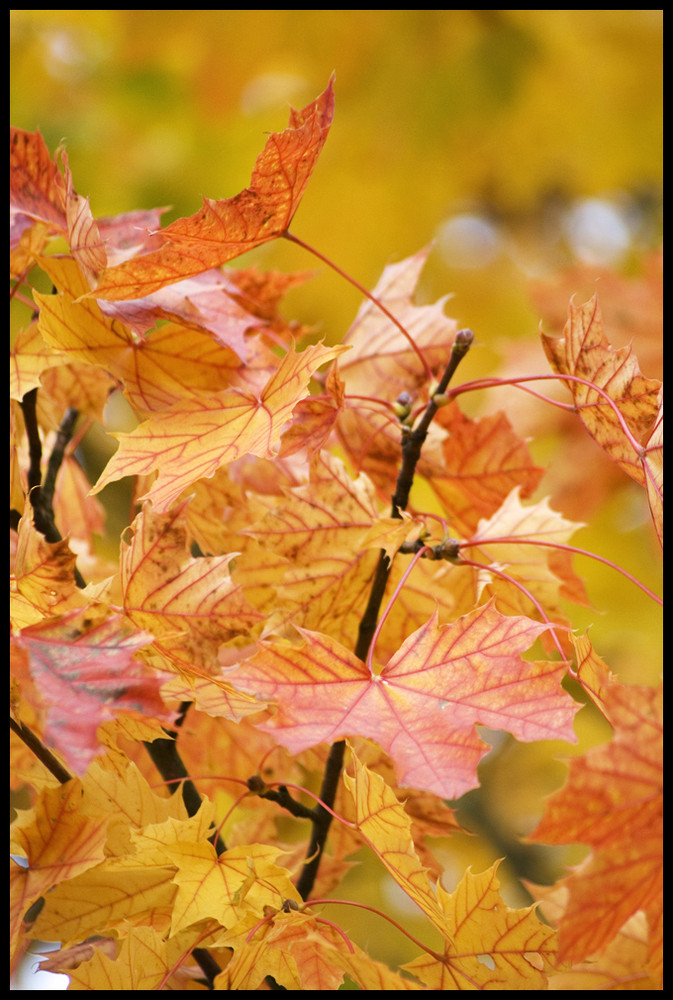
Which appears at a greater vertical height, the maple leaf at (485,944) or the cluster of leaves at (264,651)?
the cluster of leaves at (264,651)

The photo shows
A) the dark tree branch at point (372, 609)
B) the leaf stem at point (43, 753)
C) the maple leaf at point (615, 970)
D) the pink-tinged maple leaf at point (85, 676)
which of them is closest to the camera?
the pink-tinged maple leaf at point (85, 676)

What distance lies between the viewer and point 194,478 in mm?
638

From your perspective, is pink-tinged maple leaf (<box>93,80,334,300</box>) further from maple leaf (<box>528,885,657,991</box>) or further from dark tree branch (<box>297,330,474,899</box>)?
maple leaf (<box>528,885,657,991</box>)

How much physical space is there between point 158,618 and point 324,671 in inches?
5.7

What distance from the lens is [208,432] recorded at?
2.25 ft

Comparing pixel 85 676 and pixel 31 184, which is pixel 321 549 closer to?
pixel 85 676

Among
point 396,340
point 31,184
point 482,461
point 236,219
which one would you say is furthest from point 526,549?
point 31,184

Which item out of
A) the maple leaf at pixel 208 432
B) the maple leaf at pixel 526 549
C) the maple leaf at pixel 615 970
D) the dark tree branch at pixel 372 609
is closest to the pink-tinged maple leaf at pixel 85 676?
the maple leaf at pixel 208 432

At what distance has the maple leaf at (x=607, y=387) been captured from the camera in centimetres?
67

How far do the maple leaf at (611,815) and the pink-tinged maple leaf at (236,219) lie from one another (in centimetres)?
37

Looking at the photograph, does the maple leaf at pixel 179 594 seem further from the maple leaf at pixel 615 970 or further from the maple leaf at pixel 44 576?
the maple leaf at pixel 615 970

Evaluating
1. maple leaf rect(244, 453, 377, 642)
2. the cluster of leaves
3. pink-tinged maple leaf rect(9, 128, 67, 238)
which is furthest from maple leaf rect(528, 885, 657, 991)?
pink-tinged maple leaf rect(9, 128, 67, 238)

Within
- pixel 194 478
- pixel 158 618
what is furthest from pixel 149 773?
pixel 194 478

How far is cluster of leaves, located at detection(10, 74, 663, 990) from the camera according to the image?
0.58 m
